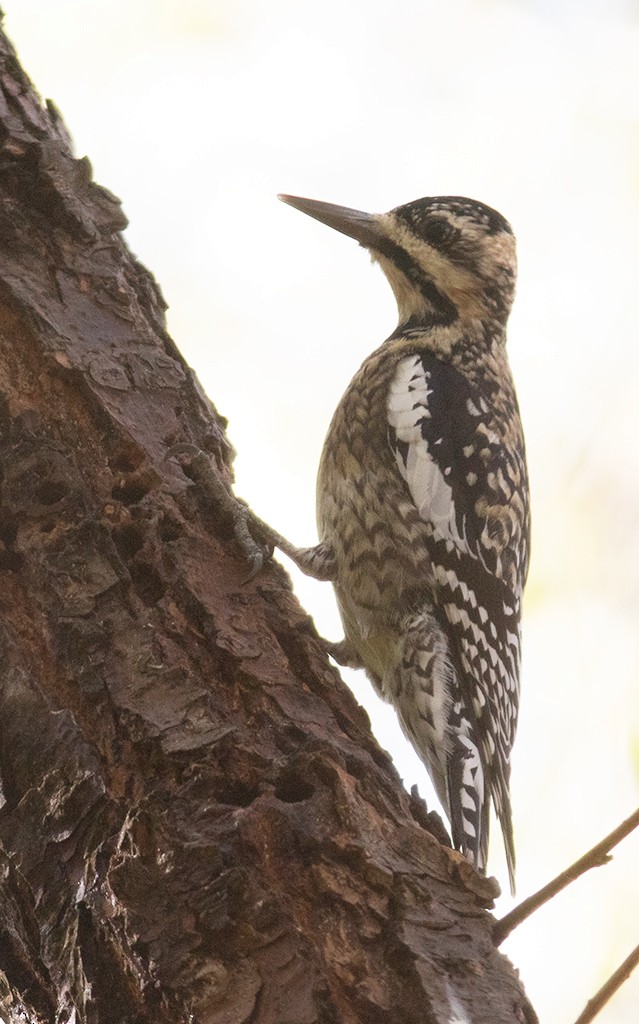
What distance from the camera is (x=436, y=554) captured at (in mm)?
3279

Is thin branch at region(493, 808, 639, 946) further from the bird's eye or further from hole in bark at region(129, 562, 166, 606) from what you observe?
the bird's eye

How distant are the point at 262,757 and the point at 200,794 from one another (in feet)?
0.42

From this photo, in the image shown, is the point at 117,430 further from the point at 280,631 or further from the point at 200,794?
the point at 200,794

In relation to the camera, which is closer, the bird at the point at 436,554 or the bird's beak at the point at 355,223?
the bird at the point at 436,554

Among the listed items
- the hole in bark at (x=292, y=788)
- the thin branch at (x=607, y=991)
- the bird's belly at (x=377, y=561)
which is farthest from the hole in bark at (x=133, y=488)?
the bird's belly at (x=377, y=561)

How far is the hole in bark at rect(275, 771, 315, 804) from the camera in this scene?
5.75 ft

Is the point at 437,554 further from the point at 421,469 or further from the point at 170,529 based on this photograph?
the point at 170,529

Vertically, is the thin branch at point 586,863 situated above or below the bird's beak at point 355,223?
below

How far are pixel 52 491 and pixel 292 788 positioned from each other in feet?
2.28

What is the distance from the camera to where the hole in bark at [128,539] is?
2.03 meters

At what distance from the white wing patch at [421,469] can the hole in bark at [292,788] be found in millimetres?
1603

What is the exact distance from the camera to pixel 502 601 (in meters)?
3.39

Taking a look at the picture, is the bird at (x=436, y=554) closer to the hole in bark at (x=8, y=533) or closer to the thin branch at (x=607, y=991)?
the hole in bark at (x=8, y=533)

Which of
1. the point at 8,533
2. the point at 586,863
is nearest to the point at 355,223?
the point at 8,533
